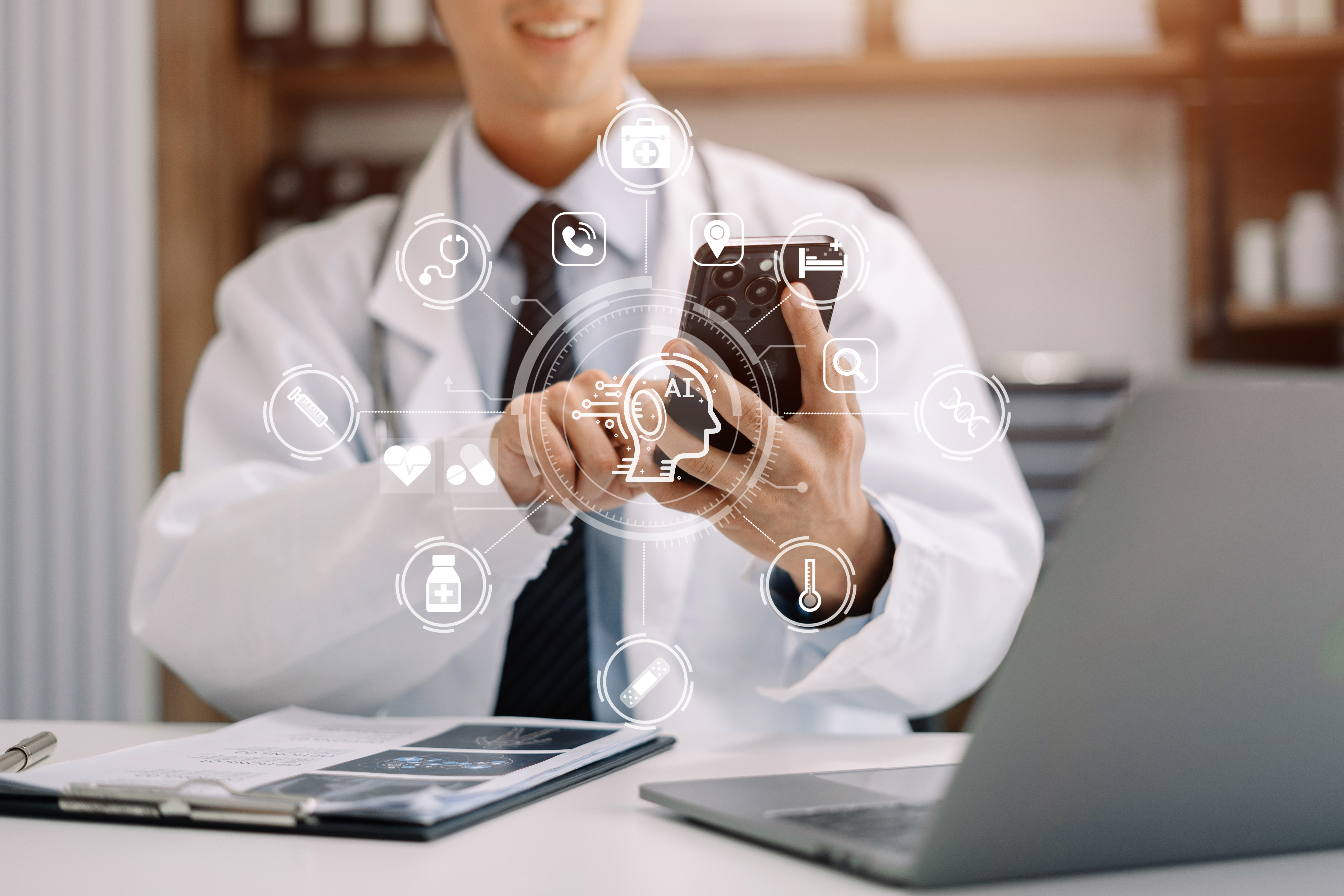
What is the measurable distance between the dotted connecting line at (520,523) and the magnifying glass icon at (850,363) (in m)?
0.17

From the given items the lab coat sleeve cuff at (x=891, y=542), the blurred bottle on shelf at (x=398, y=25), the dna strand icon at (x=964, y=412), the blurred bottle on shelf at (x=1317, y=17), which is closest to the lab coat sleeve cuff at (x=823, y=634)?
the lab coat sleeve cuff at (x=891, y=542)

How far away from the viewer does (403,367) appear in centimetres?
68

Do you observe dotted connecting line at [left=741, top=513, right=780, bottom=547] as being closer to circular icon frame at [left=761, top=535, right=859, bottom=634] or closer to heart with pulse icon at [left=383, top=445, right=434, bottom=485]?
circular icon frame at [left=761, top=535, right=859, bottom=634]

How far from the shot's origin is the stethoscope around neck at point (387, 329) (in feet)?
2.15

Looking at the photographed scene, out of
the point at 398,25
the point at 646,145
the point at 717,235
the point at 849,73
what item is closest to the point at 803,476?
the point at 717,235

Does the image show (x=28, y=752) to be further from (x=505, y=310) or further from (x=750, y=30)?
(x=750, y=30)

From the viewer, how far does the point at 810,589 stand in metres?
0.56

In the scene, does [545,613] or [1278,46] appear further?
[1278,46]

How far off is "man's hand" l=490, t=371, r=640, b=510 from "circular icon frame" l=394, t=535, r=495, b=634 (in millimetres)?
66

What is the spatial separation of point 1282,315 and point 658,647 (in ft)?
3.76

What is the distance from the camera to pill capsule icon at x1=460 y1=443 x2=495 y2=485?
55cm

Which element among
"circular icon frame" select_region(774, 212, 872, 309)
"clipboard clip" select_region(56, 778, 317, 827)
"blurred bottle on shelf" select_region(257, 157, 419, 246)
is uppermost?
"blurred bottle on shelf" select_region(257, 157, 419, 246)

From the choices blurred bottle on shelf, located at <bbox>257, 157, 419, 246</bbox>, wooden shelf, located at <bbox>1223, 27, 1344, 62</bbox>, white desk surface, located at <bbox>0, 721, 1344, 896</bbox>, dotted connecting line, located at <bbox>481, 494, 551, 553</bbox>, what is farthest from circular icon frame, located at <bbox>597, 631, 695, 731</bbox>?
wooden shelf, located at <bbox>1223, 27, 1344, 62</bbox>

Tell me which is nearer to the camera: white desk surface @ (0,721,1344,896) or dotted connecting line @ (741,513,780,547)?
white desk surface @ (0,721,1344,896)
